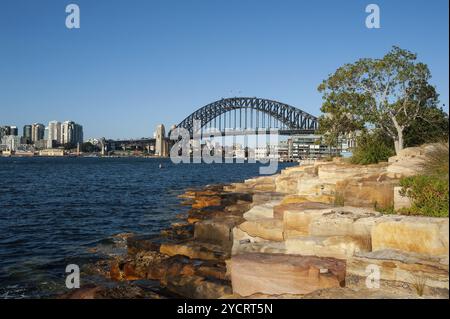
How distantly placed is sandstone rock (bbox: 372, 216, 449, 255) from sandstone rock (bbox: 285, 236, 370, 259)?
1.07 ft

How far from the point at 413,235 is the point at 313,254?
1759 mm

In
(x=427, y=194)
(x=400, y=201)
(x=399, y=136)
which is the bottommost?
(x=400, y=201)

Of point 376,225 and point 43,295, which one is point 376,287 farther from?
point 43,295

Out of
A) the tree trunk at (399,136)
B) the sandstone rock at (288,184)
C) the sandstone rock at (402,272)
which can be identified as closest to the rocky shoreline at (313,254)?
the sandstone rock at (402,272)

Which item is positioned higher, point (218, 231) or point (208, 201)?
point (218, 231)

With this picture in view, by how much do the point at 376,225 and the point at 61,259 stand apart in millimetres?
10165

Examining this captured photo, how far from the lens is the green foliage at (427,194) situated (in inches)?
283

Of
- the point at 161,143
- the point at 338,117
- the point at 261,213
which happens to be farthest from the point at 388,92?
the point at 161,143

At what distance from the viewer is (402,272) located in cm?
551

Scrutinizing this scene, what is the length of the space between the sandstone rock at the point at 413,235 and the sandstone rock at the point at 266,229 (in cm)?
298

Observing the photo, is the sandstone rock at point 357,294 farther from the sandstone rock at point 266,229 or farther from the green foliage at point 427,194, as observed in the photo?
the sandstone rock at point 266,229

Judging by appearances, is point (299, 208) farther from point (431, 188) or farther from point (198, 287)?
point (198, 287)

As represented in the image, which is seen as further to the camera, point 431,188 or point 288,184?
point 288,184
